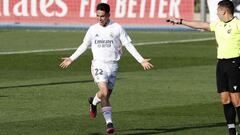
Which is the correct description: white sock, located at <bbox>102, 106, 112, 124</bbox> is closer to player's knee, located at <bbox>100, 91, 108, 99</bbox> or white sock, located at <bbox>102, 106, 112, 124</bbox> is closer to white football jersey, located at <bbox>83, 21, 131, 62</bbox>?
player's knee, located at <bbox>100, 91, 108, 99</bbox>

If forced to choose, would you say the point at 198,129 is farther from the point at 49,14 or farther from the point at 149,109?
the point at 49,14

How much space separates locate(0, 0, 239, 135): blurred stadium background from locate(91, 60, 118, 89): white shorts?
0.78 m

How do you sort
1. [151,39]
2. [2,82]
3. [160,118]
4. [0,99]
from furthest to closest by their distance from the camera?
[151,39] → [2,82] → [0,99] → [160,118]

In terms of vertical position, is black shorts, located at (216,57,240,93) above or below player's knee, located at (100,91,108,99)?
above

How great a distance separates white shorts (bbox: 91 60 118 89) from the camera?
1483cm

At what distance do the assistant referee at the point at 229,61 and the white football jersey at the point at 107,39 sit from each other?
1.54 metres

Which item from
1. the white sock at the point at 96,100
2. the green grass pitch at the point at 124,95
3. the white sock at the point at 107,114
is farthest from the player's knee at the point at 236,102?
the white sock at the point at 96,100

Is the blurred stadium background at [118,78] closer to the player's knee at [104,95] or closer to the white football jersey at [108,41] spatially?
the player's knee at [104,95]

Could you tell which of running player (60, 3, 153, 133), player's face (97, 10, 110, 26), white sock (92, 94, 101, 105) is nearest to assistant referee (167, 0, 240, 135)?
running player (60, 3, 153, 133)

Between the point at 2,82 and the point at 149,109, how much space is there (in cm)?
582

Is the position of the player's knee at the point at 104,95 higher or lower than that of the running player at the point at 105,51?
lower

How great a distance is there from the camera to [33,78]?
921 inches

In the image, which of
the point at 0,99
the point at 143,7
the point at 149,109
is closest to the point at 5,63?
the point at 0,99

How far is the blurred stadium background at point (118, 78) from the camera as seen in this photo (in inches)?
623
